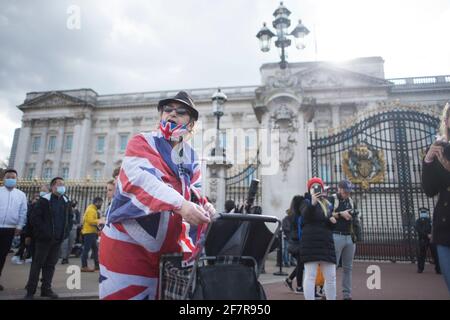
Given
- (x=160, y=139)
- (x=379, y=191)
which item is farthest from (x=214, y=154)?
(x=160, y=139)

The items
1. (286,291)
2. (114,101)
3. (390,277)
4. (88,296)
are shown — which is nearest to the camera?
(88,296)

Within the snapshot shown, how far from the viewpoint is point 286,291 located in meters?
6.63

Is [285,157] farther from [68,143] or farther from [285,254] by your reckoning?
[68,143]

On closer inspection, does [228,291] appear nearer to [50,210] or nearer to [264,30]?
[50,210]

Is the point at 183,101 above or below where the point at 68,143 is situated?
below

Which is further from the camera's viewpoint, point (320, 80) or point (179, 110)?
point (320, 80)

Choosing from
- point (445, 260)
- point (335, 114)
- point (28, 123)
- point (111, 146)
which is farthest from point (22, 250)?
point (28, 123)

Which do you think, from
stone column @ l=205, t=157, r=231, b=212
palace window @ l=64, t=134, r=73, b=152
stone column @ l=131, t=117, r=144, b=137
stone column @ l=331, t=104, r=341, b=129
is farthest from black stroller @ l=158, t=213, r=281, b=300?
palace window @ l=64, t=134, r=73, b=152

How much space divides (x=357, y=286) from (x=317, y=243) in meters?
3.28

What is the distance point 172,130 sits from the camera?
2.37m

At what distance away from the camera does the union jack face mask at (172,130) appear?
236 centimetres

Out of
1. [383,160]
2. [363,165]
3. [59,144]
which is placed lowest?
[363,165]

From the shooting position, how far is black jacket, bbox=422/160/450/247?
267 centimetres

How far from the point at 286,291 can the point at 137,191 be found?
18.3 ft
